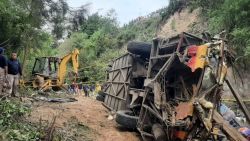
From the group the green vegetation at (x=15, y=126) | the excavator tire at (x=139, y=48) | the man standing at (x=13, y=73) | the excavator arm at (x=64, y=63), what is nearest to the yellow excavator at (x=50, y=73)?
the excavator arm at (x=64, y=63)

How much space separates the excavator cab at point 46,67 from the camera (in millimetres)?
20859

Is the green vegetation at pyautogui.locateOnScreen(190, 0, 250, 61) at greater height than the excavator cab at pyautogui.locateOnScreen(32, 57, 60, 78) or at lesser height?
greater

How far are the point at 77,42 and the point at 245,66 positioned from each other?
2695cm

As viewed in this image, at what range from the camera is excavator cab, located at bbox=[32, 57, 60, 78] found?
20.9 m

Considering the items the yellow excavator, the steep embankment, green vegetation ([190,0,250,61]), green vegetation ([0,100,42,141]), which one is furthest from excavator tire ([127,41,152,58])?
the steep embankment

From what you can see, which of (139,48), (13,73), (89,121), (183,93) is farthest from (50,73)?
(183,93)

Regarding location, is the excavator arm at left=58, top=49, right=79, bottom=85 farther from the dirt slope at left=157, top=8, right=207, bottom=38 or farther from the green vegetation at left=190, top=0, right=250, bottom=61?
the dirt slope at left=157, top=8, right=207, bottom=38

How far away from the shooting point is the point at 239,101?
7.52m

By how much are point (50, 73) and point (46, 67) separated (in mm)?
488

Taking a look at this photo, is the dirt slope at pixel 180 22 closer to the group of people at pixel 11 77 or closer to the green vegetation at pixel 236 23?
the green vegetation at pixel 236 23

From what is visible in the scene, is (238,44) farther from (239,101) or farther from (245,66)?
(239,101)

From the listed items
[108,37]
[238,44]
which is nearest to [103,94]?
[238,44]

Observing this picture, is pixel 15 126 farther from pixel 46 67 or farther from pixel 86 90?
pixel 86 90

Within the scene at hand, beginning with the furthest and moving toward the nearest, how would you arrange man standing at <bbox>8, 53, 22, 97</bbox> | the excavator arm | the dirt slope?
the dirt slope
the excavator arm
man standing at <bbox>8, 53, 22, 97</bbox>
